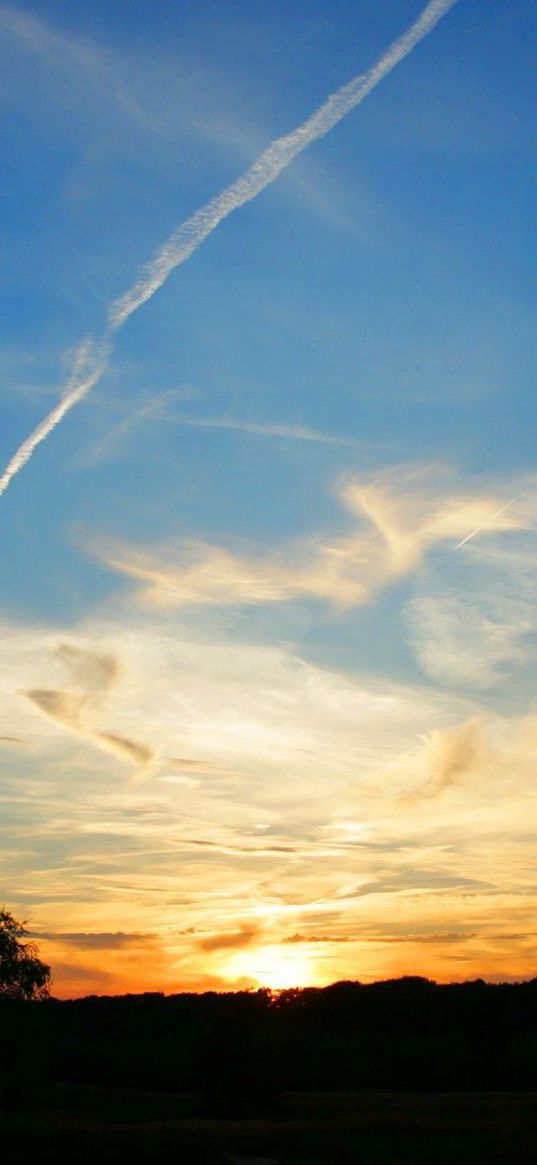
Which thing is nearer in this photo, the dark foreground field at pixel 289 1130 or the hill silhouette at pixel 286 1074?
the dark foreground field at pixel 289 1130

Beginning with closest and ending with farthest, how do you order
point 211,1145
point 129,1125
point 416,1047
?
point 211,1145, point 129,1125, point 416,1047

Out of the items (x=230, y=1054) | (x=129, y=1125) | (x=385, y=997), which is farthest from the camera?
(x=385, y=997)

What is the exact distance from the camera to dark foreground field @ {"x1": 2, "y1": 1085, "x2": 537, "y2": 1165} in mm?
45938

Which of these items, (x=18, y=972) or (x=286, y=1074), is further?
(x=286, y=1074)

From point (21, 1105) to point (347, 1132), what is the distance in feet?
60.5

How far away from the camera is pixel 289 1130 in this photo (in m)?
62.5

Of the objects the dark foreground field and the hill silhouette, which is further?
the hill silhouette

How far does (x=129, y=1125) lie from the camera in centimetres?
6688

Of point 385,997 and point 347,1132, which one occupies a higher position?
point 385,997

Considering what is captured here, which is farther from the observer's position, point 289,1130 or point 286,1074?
point 286,1074

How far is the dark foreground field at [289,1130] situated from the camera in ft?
151

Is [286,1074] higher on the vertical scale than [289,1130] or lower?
higher

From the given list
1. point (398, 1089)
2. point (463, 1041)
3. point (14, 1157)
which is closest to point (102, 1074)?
point (398, 1089)

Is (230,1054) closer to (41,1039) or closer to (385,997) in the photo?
(41,1039)
